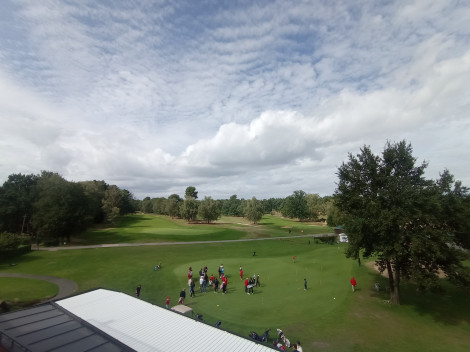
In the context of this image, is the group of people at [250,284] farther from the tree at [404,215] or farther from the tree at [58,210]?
the tree at [58,210]

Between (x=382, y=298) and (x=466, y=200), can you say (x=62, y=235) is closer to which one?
(x=382, y=298)

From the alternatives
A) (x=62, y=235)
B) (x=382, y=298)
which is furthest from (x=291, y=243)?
(x=62, y=235)

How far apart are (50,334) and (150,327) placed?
4967 millimetres

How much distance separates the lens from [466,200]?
71.3ft

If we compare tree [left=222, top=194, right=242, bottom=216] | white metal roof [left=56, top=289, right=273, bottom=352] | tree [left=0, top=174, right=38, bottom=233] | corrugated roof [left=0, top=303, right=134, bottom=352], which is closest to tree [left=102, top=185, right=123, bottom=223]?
tree [left=0, top=174, right=38, bottom=233]

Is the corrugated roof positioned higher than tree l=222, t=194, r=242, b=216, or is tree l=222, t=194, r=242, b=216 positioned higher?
tree l=222, t=194, r=242, b=216

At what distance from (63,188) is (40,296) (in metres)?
38.0

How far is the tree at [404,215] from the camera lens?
734 inches

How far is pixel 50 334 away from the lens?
13.1 metres

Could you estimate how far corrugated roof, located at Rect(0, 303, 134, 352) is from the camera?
11.9 meters

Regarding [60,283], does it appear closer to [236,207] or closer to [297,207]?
[297,207]

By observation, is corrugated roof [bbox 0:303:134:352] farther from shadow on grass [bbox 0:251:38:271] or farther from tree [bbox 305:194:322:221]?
tree [bbox 305:194:322:221]

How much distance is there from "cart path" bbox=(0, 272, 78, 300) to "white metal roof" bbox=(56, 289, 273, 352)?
10302 mm

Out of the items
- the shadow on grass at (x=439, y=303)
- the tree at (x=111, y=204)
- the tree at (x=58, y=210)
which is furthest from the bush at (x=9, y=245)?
the shadow on grass at (x=439, y=303)
